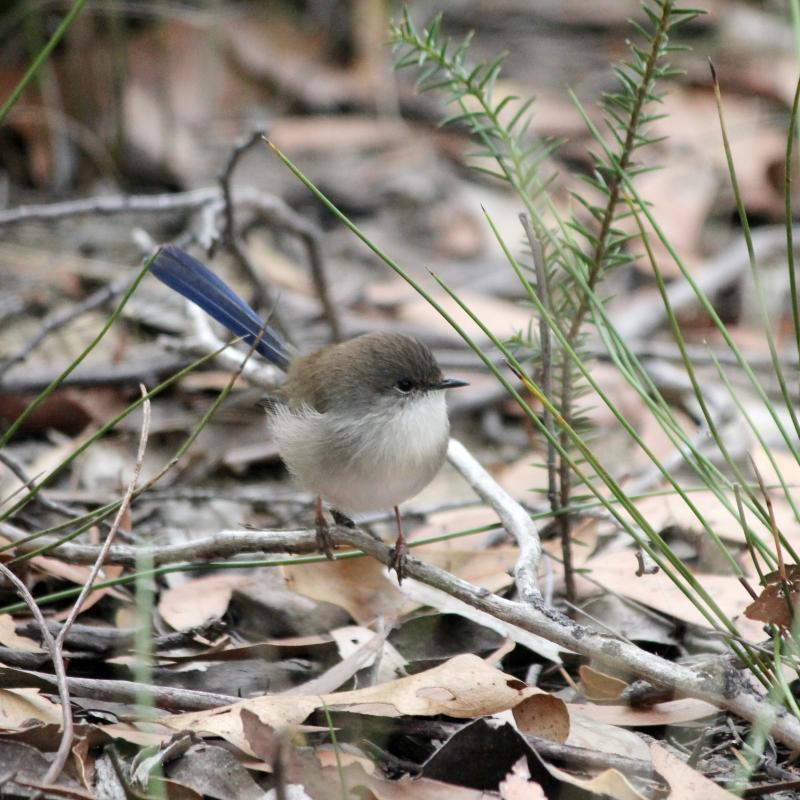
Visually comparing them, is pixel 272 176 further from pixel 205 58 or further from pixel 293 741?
pixel 293 741

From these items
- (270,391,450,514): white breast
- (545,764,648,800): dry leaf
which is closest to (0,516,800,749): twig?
(545,764,648,800): dry leaf

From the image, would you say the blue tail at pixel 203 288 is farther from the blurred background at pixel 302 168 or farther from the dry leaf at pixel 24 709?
the dry leaf at pixel 24 709

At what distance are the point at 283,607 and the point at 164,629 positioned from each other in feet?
1.31

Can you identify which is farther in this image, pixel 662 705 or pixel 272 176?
pixel 272 176

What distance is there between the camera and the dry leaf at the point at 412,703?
2834 millimetres

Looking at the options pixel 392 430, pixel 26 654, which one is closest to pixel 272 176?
pixel 392 430

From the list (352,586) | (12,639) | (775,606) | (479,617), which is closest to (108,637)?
(12,639)

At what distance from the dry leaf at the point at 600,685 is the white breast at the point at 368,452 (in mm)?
869

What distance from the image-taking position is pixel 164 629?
369cm

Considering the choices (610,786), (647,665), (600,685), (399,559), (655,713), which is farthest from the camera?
(399,559)

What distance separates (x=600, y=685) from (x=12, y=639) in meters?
1.70

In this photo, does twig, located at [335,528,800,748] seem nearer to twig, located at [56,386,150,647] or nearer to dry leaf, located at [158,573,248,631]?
twig, located at [56,386,150,647]

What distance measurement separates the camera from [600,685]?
10.5 ft

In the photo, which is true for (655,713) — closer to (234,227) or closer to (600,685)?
(600,685)
